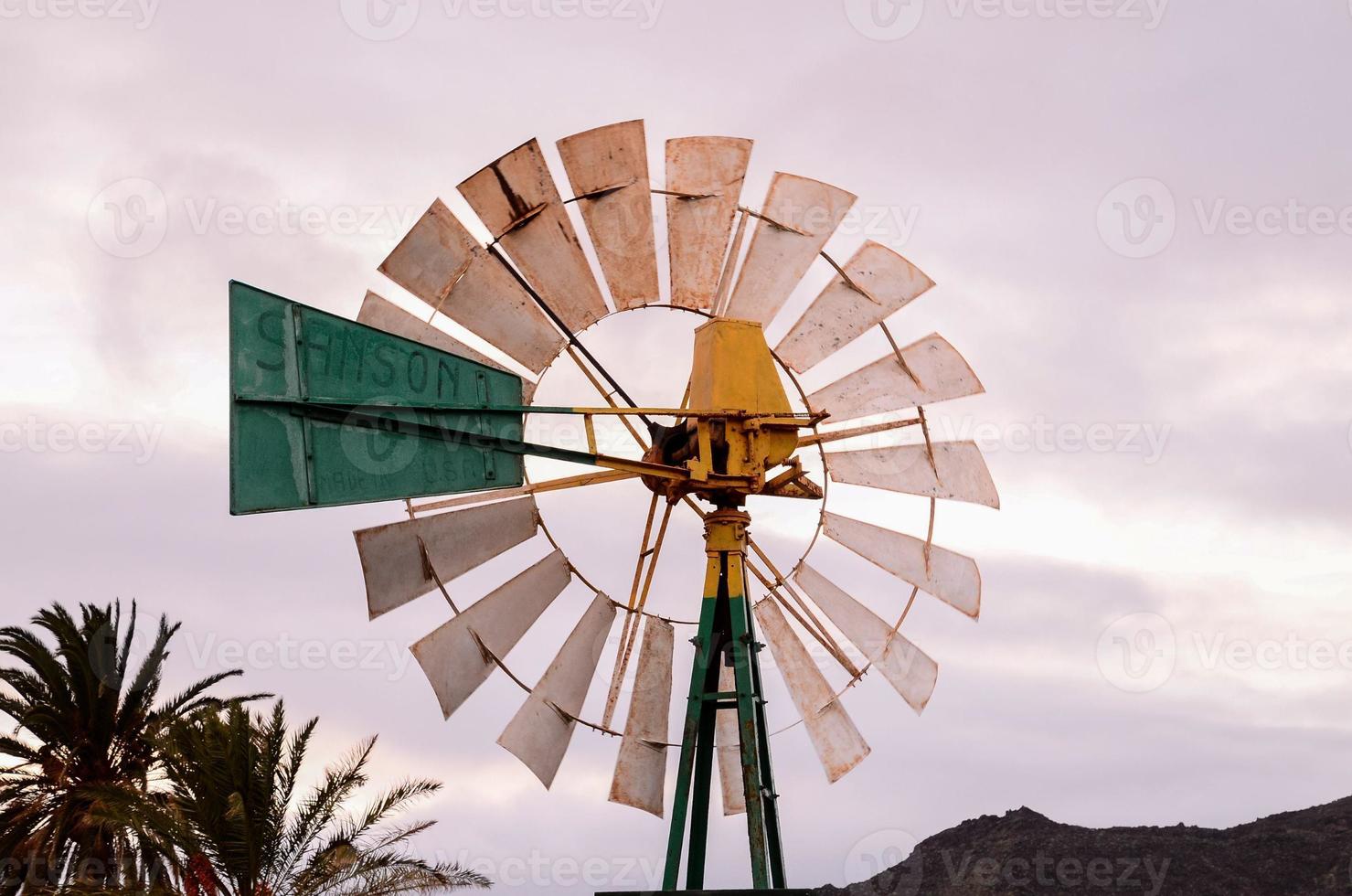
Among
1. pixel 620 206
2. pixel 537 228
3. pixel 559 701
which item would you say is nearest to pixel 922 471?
pixel 620 206

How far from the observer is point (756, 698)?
1151cm

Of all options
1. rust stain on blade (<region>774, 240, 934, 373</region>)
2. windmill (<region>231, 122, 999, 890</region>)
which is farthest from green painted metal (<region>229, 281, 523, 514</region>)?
rust stain on blade (<region>774, 240, 934, 373</region>)

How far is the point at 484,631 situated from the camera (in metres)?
11.6

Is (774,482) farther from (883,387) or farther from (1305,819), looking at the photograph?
(1305,819)

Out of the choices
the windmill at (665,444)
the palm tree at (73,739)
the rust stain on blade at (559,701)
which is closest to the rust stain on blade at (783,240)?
the windmill at (665,444)

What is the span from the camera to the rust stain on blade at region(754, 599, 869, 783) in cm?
1233

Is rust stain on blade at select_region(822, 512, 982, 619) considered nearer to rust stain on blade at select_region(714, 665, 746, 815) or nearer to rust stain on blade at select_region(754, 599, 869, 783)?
rust stain on blade at select_region(754, 599, 869, 783)

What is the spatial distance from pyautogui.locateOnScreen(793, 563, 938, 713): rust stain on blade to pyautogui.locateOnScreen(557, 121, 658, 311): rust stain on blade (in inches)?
114

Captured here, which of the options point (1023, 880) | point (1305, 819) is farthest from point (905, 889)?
point (1305, 819)

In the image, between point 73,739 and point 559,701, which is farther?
point 73,739

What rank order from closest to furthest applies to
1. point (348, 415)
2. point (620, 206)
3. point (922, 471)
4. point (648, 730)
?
point (348, 415)
point (620, 206)
point (648, 730)
point (922, 471)

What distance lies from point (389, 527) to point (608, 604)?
7.05 feet

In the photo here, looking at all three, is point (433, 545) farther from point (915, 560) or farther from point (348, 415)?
Result: point (915, 560)

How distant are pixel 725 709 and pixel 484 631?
2.07 metres
